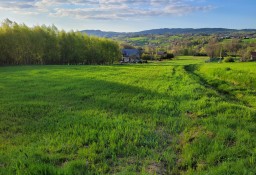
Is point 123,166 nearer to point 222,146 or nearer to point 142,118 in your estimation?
point 222,146

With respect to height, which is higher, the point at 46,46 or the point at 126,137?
the point at 46,46

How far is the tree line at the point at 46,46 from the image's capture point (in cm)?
6019

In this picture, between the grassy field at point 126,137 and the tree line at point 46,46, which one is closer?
the grassy field at point 126,137

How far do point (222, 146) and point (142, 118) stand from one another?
14.0 ft

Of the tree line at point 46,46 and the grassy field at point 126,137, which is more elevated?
the tree line at point 46,46

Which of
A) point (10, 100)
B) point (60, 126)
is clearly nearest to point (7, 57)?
point (10, 100)

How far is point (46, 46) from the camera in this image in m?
65.9

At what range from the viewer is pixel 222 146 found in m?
7.53

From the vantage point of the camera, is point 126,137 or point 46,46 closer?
point 126,137

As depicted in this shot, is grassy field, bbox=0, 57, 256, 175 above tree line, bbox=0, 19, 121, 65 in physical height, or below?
below

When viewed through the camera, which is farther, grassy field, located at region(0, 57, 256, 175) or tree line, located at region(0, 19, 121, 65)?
tree line, located at region(0, 19, 121, 65)

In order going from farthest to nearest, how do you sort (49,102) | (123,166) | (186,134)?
1. (49,102)
2. (186,134)
3. (123,166)

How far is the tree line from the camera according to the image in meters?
60.2

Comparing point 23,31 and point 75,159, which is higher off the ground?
point 23,31
